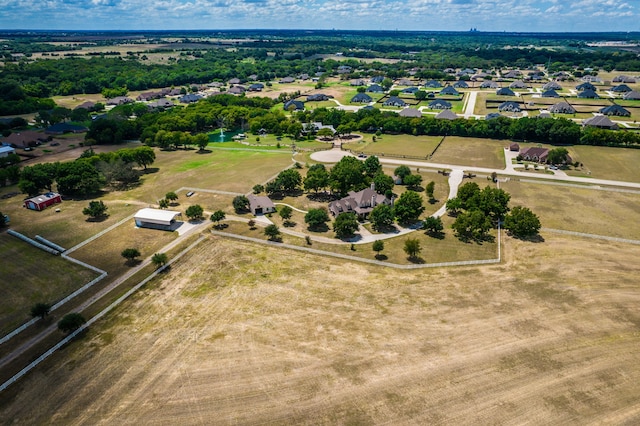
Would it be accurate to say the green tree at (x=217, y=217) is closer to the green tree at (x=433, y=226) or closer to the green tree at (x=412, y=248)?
the green tree at (x=412, y=248)

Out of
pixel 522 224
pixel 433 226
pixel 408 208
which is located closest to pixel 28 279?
pixel 408 208

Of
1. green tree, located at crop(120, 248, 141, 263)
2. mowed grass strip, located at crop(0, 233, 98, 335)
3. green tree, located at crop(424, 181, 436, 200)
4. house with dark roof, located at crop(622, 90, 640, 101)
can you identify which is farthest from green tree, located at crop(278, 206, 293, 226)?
house with dark roof, located at crop(622, 90, 640, 101)

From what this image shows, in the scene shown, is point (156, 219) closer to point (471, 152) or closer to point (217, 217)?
point (217, 217)

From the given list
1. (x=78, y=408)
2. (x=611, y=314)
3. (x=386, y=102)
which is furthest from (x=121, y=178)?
(x=386, y=102)

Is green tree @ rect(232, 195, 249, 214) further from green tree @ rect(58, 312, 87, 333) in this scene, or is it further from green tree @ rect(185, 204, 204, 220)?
green tree @ rect(58, 312, 87, 333)

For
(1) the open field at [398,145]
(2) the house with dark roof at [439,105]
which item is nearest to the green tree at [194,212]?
(1) the open field at [398,145]

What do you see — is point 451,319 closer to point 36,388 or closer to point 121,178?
point 36,388
